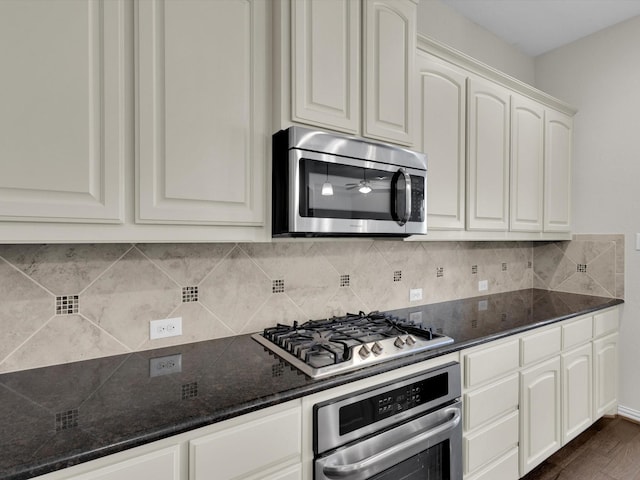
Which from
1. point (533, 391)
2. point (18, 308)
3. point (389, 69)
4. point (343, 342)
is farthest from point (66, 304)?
point (533, 391)

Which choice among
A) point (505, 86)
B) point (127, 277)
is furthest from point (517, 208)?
point (127, 277)

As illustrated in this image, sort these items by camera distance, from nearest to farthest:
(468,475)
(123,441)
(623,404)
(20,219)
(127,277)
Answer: (123,441) → (20,219) → (127,277) → (468,475) → (623,404)

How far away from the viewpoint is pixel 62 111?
1.02m

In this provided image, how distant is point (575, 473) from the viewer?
2.14m

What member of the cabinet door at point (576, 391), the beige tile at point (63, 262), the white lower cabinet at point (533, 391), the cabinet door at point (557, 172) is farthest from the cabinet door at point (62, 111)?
the cabinet door at point (557, 172)

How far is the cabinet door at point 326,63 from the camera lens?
1389 millimetres

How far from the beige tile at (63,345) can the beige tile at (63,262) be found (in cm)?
12

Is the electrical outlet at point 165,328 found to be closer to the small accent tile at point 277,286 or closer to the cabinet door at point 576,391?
the small accent tile at point 277,286

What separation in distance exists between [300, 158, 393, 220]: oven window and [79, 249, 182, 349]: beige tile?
0.65 m

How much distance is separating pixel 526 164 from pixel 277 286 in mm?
1930

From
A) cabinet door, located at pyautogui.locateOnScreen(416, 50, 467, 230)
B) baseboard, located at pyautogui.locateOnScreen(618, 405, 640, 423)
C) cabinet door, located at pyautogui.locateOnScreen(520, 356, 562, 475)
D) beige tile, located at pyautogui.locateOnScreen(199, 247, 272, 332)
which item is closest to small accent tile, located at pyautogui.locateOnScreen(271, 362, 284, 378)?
beige tile, located at pyautogui.locateOnScreen(199, 247, 272, 332)

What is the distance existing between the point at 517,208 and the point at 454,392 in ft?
4.76

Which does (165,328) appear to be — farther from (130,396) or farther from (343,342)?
(343,342)

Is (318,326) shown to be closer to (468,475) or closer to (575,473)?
(468,475)
